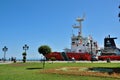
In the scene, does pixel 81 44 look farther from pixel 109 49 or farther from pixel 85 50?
pixel 109 49

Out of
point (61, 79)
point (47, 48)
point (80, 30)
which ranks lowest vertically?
point (61, 79)

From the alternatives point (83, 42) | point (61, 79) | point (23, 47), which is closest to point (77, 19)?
point (83, 42)

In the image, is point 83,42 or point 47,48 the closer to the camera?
point 47,48

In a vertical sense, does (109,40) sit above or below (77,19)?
below

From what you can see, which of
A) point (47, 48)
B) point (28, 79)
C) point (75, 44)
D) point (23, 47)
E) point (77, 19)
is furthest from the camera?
point (77, 19)

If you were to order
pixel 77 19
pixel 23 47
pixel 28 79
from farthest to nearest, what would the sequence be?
1. pixel 77 19
2. pixel 23 47
3. pixel 28 79

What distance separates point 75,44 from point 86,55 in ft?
20.8

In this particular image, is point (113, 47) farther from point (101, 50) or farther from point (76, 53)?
point (76, 53)

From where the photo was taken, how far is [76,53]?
76188 mm

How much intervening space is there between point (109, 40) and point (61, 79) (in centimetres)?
6400

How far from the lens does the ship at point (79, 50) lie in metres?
75.5

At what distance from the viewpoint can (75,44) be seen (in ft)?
263

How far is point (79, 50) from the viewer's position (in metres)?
80.4

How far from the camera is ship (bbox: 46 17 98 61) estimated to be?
75.5 m
